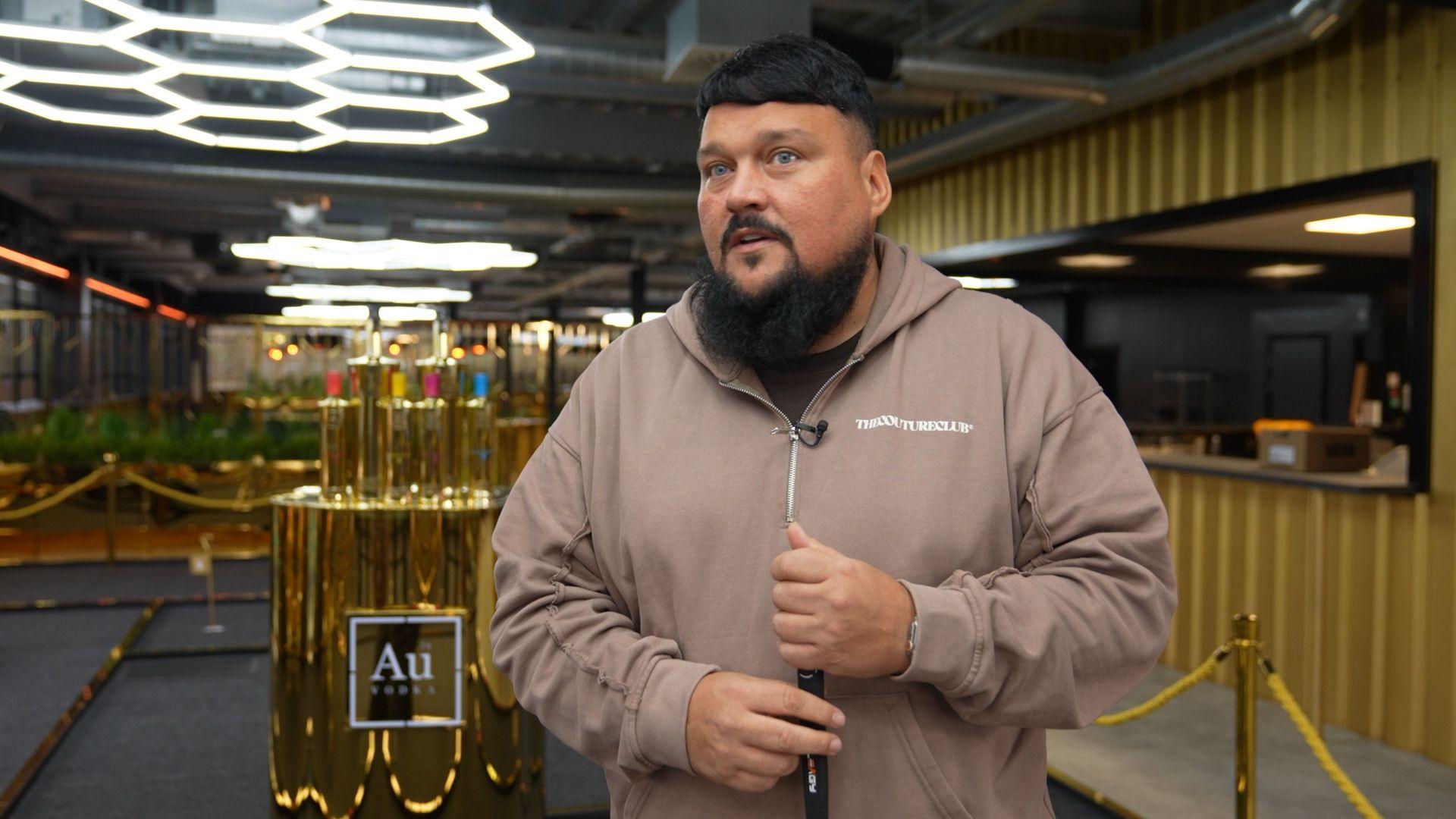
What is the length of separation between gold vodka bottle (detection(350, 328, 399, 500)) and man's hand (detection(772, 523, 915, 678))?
2389 millimetres

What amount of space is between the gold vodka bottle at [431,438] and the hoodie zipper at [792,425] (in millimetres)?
2143

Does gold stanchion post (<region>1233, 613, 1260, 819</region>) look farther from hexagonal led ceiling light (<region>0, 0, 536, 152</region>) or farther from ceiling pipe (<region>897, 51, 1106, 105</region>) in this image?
ceiling pipe (<region>897, 51, 1106, 105</region>)

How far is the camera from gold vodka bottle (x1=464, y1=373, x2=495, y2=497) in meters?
3.48

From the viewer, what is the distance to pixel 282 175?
8.73 metres

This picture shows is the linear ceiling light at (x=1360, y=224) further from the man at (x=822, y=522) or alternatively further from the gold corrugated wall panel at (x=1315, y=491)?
the man at (x=822, y=522)

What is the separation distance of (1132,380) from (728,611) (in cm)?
1289

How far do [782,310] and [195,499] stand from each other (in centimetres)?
839

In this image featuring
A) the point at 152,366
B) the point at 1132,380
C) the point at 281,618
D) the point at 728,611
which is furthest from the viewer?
the point at 1132,380

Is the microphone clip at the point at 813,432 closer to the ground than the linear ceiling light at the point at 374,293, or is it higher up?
closer to the ground

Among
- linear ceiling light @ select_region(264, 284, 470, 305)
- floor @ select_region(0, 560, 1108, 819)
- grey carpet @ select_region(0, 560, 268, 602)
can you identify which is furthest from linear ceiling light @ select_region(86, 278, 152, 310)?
floor @ select_region(0, 560, 1108, 819)

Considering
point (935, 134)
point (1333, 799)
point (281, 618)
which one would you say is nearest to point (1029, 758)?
point (281, 618)

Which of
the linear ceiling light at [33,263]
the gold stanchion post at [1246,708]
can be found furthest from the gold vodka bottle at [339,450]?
the linear ceiling light at [33,263]

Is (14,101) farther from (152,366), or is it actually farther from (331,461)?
(152,366)

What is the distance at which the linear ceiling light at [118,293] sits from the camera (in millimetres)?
18188
